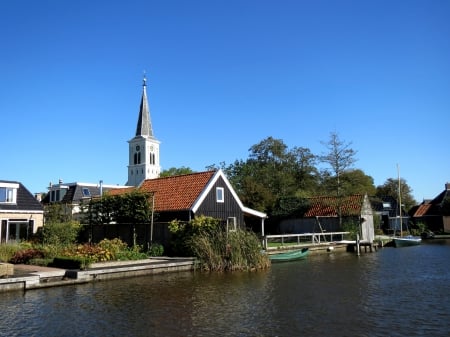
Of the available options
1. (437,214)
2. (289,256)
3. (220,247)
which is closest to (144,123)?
(437,214)

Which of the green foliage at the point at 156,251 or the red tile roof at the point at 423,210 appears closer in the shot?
the green foliage at the point at 156,251

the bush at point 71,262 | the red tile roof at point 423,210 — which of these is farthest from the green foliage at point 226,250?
the red tile roof at point 423,210

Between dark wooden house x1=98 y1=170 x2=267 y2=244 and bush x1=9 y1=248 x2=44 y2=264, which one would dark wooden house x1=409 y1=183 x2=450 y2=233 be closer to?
dark wooden house x1=98 y1=170 x2=267 y2=244

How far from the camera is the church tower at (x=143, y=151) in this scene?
278 ft

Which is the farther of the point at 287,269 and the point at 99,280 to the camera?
the point at 287,269

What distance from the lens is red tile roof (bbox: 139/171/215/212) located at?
2989 cm

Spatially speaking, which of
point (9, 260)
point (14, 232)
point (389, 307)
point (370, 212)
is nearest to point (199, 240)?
point (9, 260)

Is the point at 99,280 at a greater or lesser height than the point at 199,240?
lesser

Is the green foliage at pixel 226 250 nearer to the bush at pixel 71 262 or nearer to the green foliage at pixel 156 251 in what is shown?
the green foliage at pixel 156 251

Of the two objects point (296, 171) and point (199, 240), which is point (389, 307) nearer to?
point (199, 240)

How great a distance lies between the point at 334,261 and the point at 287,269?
649 centimetres

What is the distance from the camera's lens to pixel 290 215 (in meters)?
47.1

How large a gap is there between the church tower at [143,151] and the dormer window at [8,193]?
50.5 meters

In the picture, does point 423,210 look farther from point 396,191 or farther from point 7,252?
point 7,252
